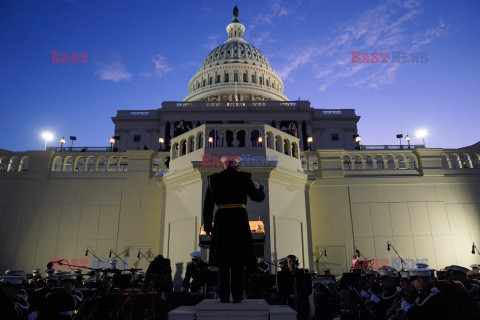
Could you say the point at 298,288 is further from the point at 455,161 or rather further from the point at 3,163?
the point at 3,163

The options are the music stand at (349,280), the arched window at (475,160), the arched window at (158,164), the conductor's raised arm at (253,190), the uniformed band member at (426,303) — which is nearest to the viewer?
the uniformed band member at (426,303)

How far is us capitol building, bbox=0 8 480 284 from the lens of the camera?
1351cm

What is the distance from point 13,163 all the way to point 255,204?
41.2 feet

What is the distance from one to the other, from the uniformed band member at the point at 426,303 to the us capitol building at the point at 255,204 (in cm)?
726

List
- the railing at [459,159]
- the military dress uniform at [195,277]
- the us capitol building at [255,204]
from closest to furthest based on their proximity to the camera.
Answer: the military dress uniform at [195,277]
the us capitol building at [255,204]
the railing at [459,159]

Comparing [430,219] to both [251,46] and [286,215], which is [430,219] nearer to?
[286,215]

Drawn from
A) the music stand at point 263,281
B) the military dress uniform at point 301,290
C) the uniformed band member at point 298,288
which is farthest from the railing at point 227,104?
the military dress uniform at point 301,290

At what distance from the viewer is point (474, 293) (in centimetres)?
825

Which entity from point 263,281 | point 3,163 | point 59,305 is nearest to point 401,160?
point 263,281

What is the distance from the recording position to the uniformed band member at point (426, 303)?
17.3ft

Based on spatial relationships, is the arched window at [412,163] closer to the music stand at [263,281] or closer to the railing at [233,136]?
the railing at [233,136]

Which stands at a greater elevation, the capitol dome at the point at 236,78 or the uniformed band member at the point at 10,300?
the capitol dome at the point at 236,78

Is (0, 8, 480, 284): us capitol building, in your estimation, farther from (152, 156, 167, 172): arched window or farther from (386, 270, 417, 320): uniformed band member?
(386, 270, 417, 320): uniformed band member

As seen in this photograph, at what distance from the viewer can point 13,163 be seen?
16250 millimetres
